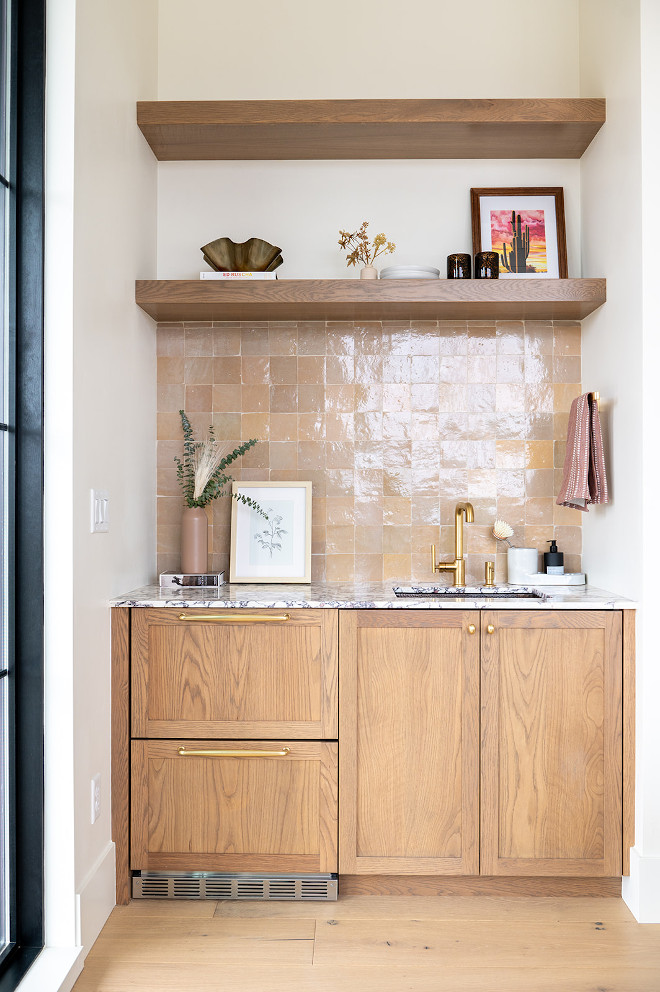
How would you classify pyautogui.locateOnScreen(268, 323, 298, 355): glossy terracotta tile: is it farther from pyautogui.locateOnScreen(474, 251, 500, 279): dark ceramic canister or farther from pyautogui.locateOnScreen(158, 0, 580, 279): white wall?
pyautogui.locateOnScreen(474, 251, 500, 279): dark ceramic canister

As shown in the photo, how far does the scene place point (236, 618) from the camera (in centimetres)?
221

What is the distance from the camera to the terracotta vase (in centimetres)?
266

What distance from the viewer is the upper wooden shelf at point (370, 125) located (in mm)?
2469

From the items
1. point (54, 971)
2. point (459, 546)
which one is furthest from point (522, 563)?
point (54, 971)

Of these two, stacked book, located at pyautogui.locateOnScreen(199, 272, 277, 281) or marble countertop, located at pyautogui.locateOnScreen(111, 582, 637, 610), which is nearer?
marble countertop, located at pyautogui.locateOnScreen(111, 582, 637, 610)

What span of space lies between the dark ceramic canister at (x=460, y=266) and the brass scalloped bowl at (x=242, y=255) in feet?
1.91

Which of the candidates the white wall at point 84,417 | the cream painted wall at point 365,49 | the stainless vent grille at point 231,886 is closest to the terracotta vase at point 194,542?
the white wall at point 84,417

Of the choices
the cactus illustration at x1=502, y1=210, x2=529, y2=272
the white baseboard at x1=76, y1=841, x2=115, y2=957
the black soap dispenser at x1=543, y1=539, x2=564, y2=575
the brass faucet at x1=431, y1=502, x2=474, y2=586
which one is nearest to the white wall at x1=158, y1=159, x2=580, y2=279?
the cactus illustration at x1=502, y1=210, x2=529, y2=272

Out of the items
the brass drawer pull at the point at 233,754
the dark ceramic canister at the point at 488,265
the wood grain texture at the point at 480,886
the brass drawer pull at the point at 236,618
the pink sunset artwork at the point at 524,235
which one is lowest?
the wood grain texture at the point at 480,886

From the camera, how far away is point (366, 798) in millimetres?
2213

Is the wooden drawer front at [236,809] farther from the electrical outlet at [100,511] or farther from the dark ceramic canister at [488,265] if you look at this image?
the dark ceramic canister at [488,265]

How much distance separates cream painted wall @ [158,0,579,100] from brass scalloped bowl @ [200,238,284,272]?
64 cm

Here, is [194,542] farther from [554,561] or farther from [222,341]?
[554,561]

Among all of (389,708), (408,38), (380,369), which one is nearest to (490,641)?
(389,708)
